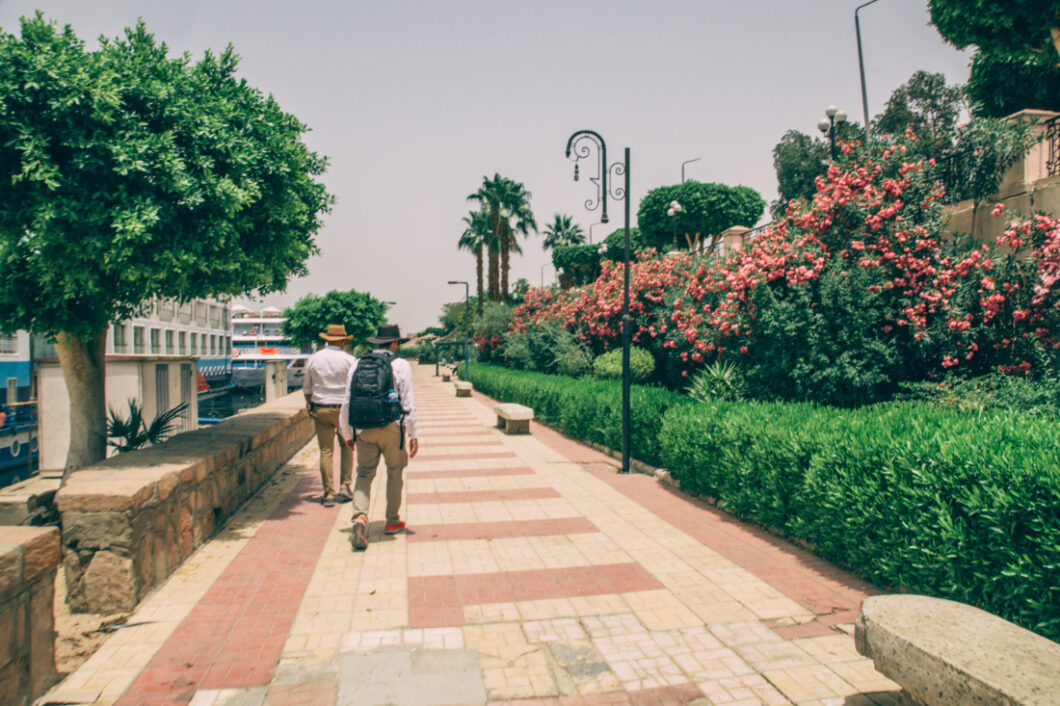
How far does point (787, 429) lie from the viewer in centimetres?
617

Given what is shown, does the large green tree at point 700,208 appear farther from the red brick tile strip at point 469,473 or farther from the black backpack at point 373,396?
the black backpack at point 373,396

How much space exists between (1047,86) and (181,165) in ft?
57.4

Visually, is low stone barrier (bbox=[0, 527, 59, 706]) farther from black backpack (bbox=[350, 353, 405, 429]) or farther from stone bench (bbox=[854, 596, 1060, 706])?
stone bench (bbox=[854, 596, 1060, 706])

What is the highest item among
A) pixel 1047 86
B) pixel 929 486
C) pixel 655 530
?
pixel 1047 86

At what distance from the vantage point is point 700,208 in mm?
38938

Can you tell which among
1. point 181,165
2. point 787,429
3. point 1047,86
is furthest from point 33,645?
point 1047,86

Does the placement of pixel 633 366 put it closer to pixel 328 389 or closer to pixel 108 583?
pixel 328 389

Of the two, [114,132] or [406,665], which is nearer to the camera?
[406,665]

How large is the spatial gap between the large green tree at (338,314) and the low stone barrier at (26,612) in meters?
52.3

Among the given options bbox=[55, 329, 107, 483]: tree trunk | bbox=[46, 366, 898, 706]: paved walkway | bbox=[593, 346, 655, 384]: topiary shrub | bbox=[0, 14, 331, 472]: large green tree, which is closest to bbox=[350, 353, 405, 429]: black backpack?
bbox=[46, 366, 898, 706]: paved walkway

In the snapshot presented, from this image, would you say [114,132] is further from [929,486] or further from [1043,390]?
[1043,390]

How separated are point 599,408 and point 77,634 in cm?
882

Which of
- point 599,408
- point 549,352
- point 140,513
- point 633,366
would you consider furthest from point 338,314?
point 140,513

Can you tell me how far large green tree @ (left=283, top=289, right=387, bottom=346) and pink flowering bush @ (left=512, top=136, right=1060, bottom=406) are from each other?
47737mm
